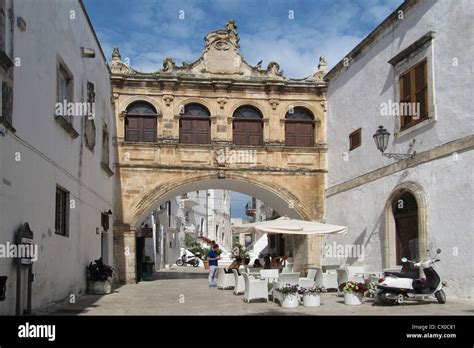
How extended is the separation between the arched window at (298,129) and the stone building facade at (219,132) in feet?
0.11

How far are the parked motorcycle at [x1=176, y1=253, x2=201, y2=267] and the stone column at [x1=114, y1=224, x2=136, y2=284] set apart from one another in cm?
1928

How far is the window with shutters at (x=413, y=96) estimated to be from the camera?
44.7 ft

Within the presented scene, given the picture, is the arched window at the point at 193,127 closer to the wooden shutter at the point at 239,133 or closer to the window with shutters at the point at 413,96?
the wooden shutter at the point at 239,133

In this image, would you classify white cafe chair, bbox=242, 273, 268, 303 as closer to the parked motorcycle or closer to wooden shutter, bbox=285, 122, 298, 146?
wooden shutter, bbox=285, 122, 298, 146

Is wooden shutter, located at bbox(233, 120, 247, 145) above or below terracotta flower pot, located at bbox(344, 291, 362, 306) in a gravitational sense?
above

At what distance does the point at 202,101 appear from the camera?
66.2 feet

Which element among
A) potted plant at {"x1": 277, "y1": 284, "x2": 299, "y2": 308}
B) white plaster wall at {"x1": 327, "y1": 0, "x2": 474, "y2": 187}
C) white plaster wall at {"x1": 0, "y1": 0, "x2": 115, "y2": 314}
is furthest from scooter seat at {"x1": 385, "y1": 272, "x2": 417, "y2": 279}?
white plaster wall at {"x1": 0, "y1": 0, "x2": 115, "y2": 314}

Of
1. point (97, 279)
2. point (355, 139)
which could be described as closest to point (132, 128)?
point (97, 279)

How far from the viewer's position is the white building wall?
39.5 ft

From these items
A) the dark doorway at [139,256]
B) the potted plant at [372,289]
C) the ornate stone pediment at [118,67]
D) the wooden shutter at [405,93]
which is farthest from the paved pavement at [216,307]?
the ornate stone pediment at [118,67]

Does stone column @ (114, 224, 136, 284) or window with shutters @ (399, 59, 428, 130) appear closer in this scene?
window with shutters @ (399, 59, 428, 130)

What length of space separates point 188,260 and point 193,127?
20.8 meters
